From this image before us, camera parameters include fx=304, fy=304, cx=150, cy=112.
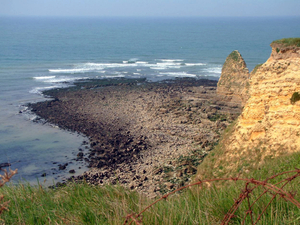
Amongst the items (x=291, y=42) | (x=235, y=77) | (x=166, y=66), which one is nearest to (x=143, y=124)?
(x=235, y=77)

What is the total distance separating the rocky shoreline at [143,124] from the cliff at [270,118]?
456 cm

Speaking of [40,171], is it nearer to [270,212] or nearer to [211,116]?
[211,116]

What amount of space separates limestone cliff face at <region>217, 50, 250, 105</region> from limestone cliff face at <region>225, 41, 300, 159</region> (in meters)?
16.2

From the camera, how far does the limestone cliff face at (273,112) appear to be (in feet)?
40.7

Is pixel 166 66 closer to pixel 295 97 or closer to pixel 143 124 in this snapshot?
pixel 143 124

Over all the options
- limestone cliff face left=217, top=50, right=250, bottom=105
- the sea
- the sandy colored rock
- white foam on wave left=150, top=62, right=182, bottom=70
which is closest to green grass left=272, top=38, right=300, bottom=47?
the sandy colored rock

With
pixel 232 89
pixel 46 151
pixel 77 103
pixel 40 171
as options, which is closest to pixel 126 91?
pixel 77 103

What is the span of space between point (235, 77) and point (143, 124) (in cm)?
1103

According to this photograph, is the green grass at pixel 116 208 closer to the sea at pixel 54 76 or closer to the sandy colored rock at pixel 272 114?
the sea at pixel 54 76

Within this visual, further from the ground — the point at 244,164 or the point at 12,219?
the point at 12,219

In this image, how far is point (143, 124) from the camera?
2791 centimetres

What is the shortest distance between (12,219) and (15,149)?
2136cm

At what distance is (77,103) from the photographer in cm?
3531

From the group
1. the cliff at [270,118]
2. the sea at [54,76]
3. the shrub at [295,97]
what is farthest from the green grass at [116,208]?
the shrub at [295,97]
